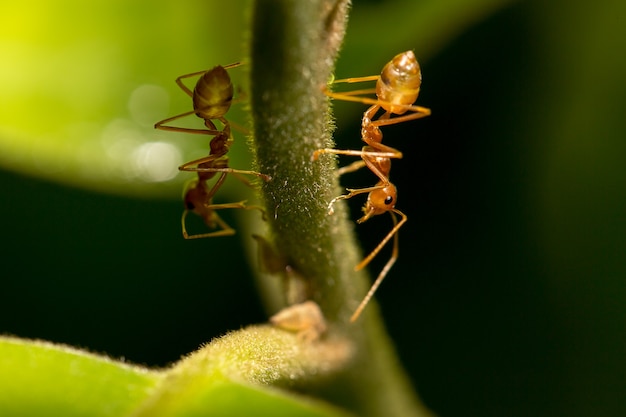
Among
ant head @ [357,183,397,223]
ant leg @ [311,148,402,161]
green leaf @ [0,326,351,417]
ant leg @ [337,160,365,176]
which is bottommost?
green leaf @ [0,326,351,417]

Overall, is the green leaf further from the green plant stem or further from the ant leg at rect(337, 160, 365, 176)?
the ant leg at rect(337, 160, 365, 176)

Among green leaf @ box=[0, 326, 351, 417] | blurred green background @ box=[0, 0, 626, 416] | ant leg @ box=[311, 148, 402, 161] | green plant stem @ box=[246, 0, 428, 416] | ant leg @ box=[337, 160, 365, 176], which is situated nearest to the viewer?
green leaf @ box=[0, 326, 351, 417]

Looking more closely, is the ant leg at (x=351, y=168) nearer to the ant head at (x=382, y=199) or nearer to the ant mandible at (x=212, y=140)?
the ant head at (x=382, y=199)

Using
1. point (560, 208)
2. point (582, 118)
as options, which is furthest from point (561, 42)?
point (560, 208)

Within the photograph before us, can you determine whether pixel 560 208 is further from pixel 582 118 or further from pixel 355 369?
pixel 355 369

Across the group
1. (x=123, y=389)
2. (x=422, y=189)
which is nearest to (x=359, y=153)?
(x=422, y=189)

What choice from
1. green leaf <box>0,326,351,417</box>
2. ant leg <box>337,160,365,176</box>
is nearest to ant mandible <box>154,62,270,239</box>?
ant leg <box>337,160,365,176</box>
